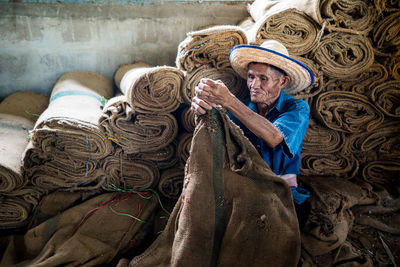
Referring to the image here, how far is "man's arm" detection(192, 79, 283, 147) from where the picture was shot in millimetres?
1359

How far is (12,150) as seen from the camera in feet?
6.64

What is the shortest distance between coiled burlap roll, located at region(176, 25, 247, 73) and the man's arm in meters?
0.60

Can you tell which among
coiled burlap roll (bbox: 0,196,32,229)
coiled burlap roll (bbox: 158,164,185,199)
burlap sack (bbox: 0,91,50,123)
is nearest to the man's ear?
coiled burlap roll (bbox: 158,164,185,199)

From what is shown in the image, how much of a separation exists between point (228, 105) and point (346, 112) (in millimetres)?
1419

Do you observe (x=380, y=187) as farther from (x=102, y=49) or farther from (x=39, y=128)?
(x=102, y=49)

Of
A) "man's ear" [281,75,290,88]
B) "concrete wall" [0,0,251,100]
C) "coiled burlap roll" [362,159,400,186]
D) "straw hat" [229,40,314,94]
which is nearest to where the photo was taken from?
"straw hat" [229,40,314,94]

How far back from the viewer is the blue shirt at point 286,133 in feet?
4.88

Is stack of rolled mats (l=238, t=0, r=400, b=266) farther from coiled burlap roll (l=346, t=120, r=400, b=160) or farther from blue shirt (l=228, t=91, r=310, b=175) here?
blue shirt (l=228, t=91, r=310, b=175)

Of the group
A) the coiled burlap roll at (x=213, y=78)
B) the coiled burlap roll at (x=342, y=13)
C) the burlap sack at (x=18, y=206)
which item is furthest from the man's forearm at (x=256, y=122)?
the burlap sack at (x=18, y=206)

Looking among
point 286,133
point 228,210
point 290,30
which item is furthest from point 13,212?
point 290,30

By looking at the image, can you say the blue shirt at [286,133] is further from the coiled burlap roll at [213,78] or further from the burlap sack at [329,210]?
the burlap sack at [329,210]

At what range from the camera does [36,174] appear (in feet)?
6.63

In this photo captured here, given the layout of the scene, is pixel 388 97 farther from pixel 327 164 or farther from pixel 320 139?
pixel 327 164

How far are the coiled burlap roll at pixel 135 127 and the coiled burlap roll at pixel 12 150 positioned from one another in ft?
2.48
